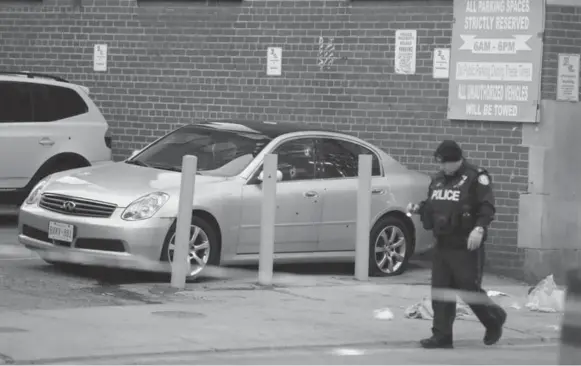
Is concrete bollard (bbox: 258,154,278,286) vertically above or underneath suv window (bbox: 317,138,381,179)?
underneath

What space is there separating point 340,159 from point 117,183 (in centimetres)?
264

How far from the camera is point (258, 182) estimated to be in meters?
13.4

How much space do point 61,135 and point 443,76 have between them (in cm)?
469

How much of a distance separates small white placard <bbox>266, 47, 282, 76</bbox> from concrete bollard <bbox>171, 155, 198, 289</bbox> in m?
5.50

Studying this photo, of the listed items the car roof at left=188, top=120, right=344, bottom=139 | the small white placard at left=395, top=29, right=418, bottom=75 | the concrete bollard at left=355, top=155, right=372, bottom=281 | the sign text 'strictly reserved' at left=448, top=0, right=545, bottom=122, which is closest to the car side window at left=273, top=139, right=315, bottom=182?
the car roof at left=188, top=120, right=344, bottom=139

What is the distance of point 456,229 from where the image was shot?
10297 mm

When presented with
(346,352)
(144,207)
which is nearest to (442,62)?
(144,207)

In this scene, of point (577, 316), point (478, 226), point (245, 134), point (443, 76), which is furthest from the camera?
point (443, 76)

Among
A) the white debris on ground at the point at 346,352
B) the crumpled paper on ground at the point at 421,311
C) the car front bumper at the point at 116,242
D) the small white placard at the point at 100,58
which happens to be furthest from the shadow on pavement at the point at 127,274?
the small white placard at the point at 100,58

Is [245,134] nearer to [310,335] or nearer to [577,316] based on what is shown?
[310,335]

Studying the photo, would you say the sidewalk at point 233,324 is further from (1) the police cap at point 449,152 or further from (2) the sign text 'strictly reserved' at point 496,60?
(2) the sign text 'strictly reserved' at point 496,60

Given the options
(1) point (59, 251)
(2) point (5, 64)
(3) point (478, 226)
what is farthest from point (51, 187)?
(2) point (5, 64)

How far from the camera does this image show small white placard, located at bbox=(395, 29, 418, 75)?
55.2 ft

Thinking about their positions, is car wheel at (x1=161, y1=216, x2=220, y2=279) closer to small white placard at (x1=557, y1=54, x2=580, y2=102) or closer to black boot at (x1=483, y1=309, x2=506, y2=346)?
black boot at (x1=483, y1=309, x2=506, y2=346)
